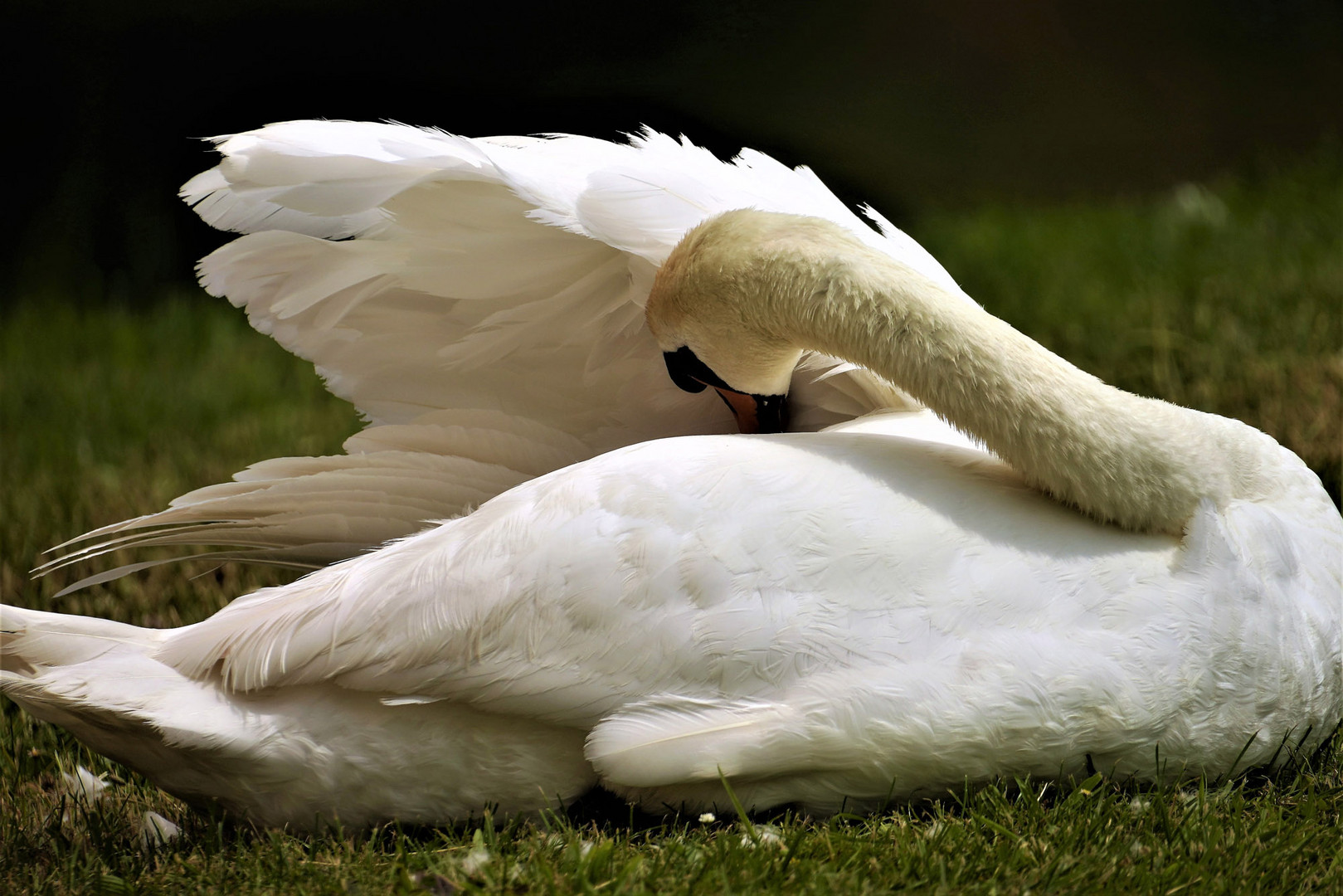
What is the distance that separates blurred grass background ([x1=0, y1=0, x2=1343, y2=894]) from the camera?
2273 mm

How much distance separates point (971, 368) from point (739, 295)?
1.54ft

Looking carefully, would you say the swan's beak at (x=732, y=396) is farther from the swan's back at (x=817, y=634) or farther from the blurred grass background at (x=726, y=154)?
the blurred grass background at (x=726, y=154)

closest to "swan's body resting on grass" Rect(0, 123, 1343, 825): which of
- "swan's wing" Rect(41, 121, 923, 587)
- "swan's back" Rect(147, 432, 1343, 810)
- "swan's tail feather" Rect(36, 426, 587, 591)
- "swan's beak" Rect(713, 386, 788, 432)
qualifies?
"swan's back" Rect(147, 432, 1343, 810)

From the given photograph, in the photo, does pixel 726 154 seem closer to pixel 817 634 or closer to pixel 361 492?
pixel 361 492

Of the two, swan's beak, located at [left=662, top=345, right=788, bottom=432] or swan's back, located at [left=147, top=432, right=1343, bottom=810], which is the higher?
swan's beak, located at [left=662, top=345, right=788, bottom=432]

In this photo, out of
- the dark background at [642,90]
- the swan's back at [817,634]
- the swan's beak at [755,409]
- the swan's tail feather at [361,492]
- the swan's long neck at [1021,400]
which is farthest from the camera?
the dark background at [642,90]

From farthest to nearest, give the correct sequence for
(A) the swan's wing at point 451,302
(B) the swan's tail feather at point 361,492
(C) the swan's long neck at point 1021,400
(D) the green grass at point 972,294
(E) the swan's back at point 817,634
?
(B) the swan's tail feather at point 361,492
(A) the swan's wing at point 451,302
(C) the swan's long neck at point 1021,400
(E) the swan's back at point 817,634
(D) the green grass at point 972,294

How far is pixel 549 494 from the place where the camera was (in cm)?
254

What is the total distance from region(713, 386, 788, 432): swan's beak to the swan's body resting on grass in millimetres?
232

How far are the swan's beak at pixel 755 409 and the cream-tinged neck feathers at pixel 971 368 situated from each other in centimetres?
23

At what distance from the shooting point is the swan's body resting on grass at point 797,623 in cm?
233

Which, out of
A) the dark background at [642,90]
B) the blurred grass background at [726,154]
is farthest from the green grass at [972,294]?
the dark background at [642,90]

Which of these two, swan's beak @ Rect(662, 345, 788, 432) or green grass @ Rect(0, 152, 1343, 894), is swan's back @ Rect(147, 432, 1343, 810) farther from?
swan's beak @ Rect(662, 345, 788, 432)

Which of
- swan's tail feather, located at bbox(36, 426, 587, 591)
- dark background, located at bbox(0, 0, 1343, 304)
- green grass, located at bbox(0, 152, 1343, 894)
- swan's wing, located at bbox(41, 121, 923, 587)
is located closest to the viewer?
green grass, located at bbox(0, 152, 1343, 894)
